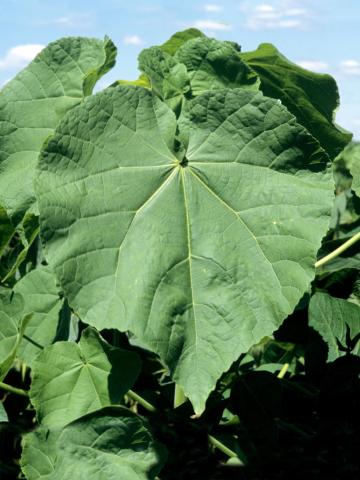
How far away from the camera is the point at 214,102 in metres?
1.89

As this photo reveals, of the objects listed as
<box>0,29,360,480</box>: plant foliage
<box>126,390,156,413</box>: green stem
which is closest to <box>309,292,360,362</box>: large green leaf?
<box>0,29,360,480</box>: plant foliage

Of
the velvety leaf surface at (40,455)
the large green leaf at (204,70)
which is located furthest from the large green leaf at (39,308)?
the large green leaf at (204,70)

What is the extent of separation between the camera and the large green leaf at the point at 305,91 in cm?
227

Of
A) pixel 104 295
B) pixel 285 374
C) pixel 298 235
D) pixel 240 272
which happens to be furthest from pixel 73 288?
pixel 285 374

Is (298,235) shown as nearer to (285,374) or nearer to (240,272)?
(240,272)

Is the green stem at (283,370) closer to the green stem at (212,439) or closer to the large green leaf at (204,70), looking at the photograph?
the green stem at (212,439)

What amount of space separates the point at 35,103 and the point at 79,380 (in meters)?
0.73

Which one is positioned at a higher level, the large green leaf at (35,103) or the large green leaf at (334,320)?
the large green leaf at (35,103)

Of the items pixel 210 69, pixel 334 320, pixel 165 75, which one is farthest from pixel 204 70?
pixel 334 320

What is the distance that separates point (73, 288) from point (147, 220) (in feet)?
0.73

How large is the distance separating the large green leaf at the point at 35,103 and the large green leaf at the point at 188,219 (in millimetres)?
369

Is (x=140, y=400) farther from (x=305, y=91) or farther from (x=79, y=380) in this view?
(x=305, y=91)

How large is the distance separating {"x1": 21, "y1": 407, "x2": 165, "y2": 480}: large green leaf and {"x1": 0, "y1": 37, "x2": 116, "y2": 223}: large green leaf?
1.89 ft

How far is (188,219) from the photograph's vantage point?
1.82 metres
